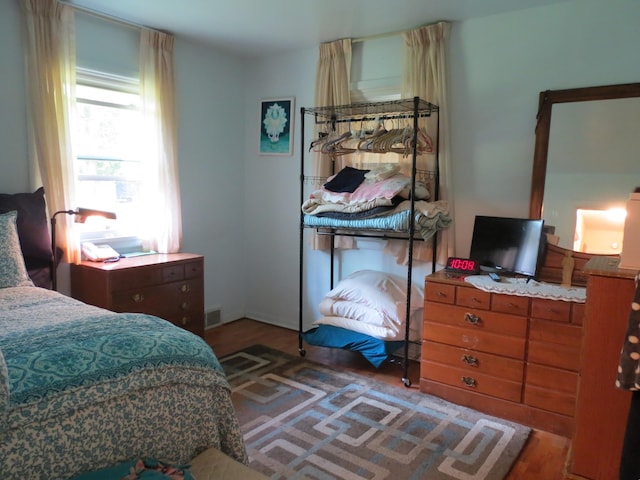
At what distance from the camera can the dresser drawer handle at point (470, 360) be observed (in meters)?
2.75

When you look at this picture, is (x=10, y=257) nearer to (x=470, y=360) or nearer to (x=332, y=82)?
(x=332, y=82)

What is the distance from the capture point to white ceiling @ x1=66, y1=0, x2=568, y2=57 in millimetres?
2904

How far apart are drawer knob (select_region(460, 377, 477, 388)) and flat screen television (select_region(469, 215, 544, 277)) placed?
0.71 meters

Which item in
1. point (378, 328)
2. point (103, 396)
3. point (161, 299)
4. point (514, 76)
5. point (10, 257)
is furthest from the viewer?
point (161, 299)

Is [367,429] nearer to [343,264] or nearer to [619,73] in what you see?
[343,264]

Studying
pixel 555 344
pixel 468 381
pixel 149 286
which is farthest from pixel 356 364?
pixel 149 286

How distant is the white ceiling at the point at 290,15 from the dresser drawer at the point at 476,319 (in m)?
1.86

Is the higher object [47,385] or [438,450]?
[47,385]

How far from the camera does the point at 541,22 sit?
2.93 metres

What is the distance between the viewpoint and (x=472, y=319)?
2748 millimetres

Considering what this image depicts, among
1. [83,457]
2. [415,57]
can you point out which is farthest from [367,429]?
[415,57]

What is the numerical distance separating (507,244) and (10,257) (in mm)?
2887

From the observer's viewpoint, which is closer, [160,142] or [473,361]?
[473,361]

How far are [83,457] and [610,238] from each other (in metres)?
2.83
